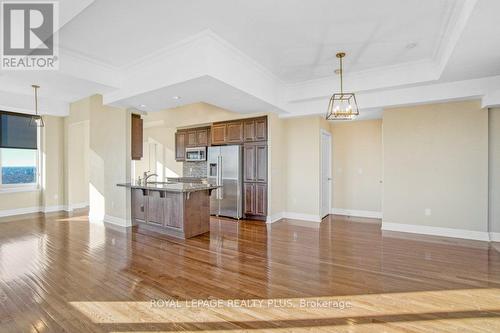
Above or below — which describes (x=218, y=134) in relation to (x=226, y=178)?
above

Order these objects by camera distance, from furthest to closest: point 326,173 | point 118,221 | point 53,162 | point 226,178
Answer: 1. point 53,162
2. point 326,173
3. point 226,178
4. point 118,221

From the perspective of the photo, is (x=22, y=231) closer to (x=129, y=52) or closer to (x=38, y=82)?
(x=38, y=82)

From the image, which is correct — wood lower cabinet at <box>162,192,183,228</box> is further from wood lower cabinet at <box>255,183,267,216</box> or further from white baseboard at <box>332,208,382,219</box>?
white baseboard at <box>332,208,382,219</box>

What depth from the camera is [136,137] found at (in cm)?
536

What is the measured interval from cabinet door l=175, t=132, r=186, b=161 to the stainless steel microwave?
0.27 meters

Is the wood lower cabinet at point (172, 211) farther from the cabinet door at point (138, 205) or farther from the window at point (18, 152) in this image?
the window at point (18, 152)

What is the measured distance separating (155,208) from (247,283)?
2.75 meters

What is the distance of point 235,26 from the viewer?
3.00 metres

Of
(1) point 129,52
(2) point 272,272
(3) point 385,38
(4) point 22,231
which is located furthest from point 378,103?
(4) point 22,231

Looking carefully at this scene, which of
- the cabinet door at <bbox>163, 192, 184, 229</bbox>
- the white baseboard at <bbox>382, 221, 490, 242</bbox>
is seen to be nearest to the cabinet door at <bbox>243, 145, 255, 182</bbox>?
the cabinet door at <bbox>163, 192, 184, 229</bbox>

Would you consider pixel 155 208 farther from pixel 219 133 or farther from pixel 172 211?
pixel 219 133

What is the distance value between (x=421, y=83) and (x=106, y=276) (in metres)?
5.56

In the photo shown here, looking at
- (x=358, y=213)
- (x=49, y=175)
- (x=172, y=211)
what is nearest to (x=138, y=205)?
(x=172, y=211)

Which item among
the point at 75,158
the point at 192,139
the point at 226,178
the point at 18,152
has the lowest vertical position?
Result: the point at 226,178
